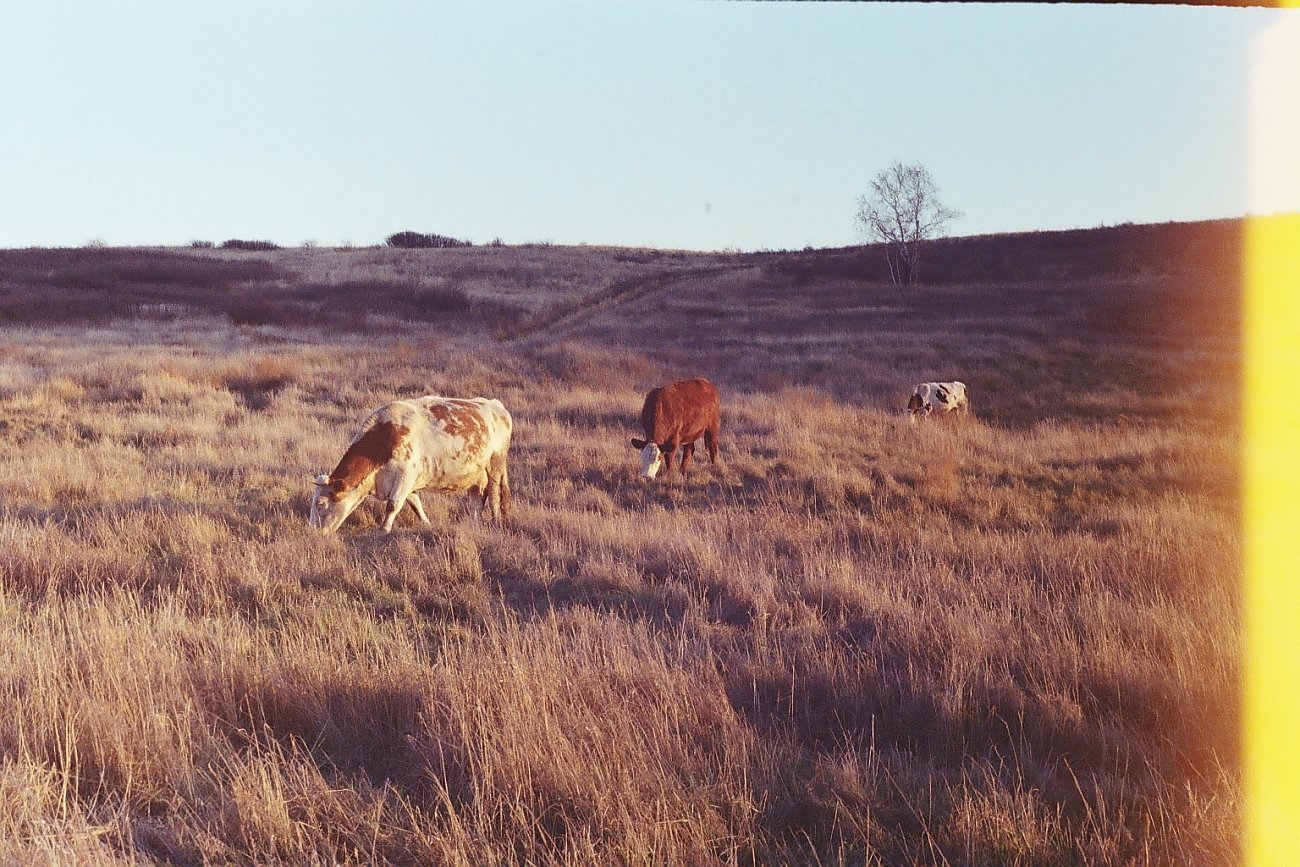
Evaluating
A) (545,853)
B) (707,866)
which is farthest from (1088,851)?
(545,853)

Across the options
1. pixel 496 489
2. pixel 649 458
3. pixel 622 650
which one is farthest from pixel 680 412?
pixel 622 650

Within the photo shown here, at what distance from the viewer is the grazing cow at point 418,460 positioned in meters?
7.95

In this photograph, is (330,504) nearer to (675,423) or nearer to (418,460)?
(418,460)

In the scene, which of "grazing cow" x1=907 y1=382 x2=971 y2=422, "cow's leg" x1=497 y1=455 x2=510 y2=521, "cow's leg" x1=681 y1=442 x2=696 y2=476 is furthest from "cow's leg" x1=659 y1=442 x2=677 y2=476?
"grazing cow" x1=907 y1=382 x2=971 y2=422

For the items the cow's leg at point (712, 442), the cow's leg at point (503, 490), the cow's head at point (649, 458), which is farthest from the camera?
the cow's leg at point (712, 442)

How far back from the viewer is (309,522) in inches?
307

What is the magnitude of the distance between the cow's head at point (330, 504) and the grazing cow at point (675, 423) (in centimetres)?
465

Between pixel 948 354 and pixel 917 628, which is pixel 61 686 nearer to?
pixel 917 628

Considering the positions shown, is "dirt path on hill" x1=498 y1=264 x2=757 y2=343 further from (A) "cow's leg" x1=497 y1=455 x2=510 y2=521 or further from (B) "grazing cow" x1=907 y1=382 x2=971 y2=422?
(A) "cow's leg" x1=497 y1=455 x2=510 y2=521

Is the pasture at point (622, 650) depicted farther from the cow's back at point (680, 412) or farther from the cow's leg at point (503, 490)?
the cow's back at point (680, 412)

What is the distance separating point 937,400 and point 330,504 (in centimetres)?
1508

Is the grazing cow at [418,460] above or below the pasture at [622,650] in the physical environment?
above

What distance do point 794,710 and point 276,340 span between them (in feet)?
99.5

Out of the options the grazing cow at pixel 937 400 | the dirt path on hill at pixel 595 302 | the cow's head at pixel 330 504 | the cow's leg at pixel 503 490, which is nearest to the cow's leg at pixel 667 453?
the cow's leg at pixel 503 490
